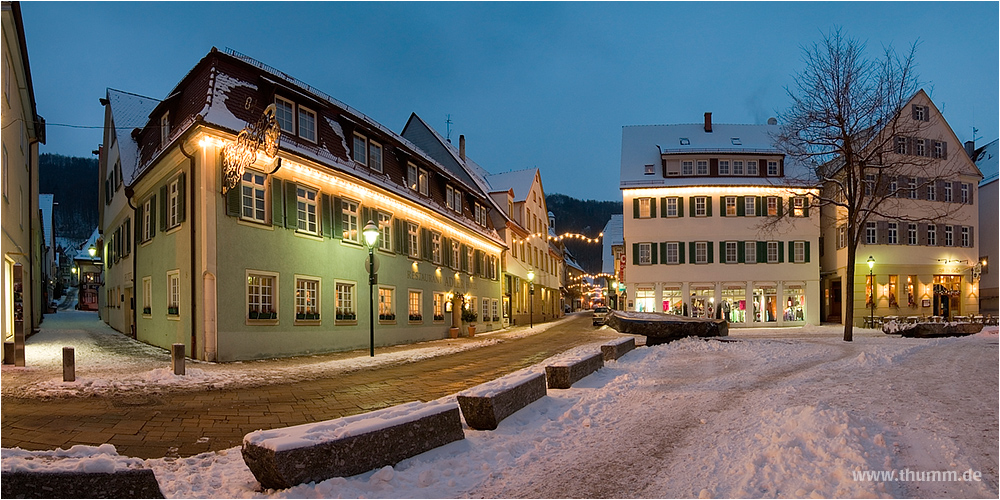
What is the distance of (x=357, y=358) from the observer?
16.6m

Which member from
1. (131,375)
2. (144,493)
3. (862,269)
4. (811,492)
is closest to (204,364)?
(131,375)

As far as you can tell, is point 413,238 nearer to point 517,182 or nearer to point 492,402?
point 492,402

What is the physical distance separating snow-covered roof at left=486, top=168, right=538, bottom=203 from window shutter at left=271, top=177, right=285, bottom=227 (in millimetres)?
29831

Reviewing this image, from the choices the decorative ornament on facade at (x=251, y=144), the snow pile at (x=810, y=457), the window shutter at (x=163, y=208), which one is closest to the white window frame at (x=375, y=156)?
the window shutter at (x=163, y=208)

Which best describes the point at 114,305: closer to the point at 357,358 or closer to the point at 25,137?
the point at 25,137

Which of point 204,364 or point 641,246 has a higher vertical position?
point 641,246

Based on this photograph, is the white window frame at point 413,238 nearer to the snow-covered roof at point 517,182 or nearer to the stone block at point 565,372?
the stone block at point 565,372

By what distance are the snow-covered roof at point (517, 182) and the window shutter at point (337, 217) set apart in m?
27.2

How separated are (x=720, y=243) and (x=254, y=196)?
A: 29.1m

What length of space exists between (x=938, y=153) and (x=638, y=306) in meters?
19.6

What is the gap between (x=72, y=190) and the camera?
105m

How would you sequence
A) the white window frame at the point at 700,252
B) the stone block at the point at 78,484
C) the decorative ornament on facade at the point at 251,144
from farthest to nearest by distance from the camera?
1. the white window frame at the point at 700,252
2. the decorative ornament on facade at the point at 251,144
3. the stone block at the point at 78,484

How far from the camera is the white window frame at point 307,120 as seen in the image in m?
18.8

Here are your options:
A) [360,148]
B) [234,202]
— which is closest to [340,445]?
[234,202]
